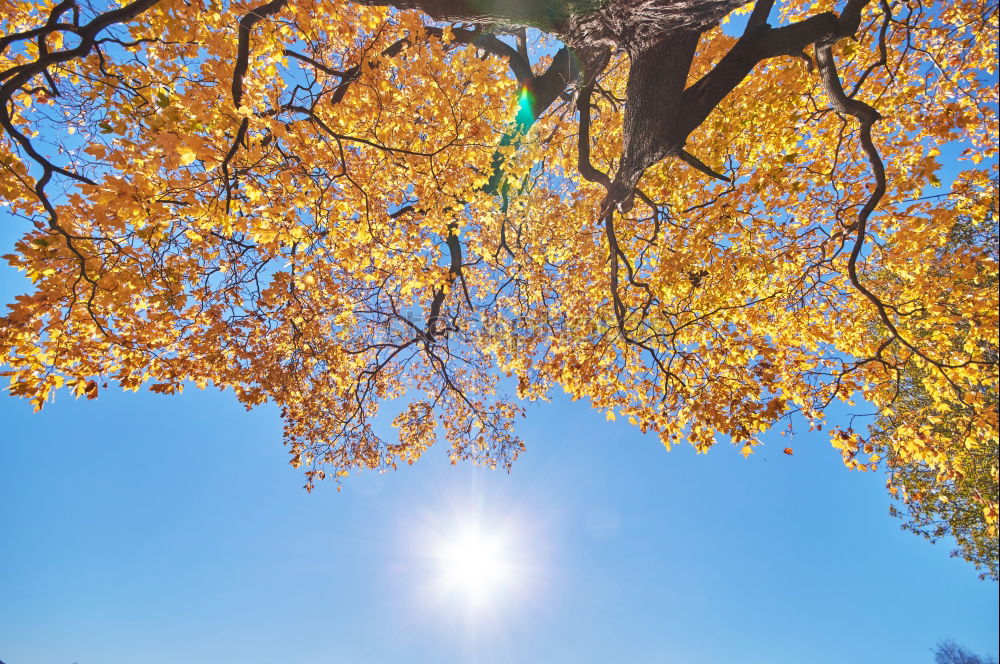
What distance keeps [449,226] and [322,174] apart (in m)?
2.39

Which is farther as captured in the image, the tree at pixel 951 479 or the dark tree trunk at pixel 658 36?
the tree at pixel 951 479

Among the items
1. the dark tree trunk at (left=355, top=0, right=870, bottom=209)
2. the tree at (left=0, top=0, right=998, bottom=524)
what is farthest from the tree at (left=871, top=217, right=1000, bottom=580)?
the dark tree trunk at (left=355, top=0, right=870, bottom=209)

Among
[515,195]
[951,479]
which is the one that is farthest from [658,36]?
[951,479]

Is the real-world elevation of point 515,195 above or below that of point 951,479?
above

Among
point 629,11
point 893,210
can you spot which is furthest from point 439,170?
point 893,210

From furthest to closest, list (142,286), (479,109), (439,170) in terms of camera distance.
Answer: (439,170) < (479,109) < (142,286)

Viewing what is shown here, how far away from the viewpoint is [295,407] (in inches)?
292

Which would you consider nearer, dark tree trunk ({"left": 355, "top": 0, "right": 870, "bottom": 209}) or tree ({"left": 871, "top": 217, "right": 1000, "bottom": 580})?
dark tree trunk ({"left": 355, "top": 0, "right": 870, "bottom": 209})

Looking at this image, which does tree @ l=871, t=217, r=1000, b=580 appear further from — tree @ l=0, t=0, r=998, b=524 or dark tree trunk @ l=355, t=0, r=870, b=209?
dark tree trunk @ l=355, t=0, r=870, b=209

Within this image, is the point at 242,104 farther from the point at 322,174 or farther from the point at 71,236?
the point at 71,236

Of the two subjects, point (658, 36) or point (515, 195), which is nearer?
point (658, 36)

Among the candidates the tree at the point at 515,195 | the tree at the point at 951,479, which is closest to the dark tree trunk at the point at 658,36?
the tree at the point at 515,195

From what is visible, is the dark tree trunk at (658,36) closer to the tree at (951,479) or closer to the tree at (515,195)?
the tree at (515,195)

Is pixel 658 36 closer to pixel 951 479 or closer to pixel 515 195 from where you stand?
pixel 515 195
